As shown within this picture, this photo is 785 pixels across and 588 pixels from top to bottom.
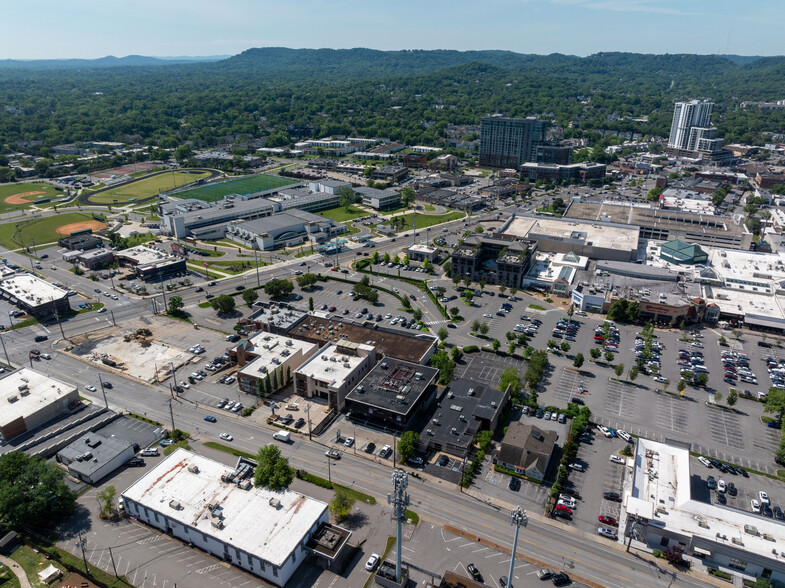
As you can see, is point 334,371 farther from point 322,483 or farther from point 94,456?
point 94,456

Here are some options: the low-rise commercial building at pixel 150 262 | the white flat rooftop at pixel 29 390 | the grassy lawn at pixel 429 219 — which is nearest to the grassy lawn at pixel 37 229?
the low-rise commercial building at pixel 150 262

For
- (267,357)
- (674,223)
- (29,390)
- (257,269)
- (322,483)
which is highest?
(674,223)

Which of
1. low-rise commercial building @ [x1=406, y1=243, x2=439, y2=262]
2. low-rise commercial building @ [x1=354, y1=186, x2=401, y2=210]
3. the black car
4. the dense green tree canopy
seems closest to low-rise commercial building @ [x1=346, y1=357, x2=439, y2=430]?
the black car

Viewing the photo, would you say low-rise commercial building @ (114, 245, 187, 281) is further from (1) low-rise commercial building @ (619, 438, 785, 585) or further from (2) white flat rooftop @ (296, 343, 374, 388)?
(1) low-rise commercial building @ (619, 438, 785, 585)

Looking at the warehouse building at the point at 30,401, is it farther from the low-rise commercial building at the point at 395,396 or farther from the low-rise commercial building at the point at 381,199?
the low-rise commercial building at the point at 381,199

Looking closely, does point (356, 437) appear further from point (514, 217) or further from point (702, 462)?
point (514, 217)

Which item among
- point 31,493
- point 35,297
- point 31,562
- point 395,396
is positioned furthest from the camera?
point 35,297

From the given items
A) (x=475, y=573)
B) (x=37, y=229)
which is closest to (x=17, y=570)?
(x=475, y=573)

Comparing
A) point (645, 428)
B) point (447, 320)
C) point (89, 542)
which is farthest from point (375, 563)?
point (447, 320)
